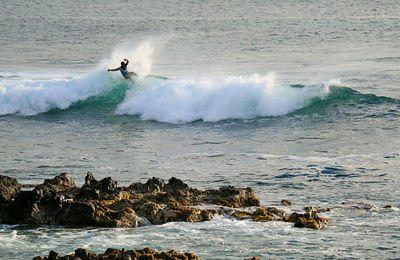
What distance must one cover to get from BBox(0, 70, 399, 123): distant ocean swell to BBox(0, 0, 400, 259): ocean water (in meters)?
0.06

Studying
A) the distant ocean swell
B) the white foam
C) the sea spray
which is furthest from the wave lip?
the sea spray

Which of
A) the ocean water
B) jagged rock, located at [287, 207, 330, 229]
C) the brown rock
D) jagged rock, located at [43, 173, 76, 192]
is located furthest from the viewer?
jagged rock, located at [43, 173, 76, 192]

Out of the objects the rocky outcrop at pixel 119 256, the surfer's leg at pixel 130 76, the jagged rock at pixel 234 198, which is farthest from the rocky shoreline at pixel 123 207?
the surfer's leg at pixel 130 76

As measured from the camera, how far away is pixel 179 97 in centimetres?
2227

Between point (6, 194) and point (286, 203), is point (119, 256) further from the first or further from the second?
point (286, 203)

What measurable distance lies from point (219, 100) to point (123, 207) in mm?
12243

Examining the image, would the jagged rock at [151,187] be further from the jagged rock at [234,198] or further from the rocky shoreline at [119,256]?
the rocky shoreline at [119,256]

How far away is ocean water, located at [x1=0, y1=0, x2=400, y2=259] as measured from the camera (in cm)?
847

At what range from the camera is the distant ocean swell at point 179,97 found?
2048 cm

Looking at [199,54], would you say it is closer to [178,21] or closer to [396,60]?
[396,60]

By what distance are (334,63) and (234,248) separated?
73.8 feet

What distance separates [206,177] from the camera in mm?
12586

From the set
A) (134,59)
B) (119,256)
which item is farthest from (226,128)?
(119,256)

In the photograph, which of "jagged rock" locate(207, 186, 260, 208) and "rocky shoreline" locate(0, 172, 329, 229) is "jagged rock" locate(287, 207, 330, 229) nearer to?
"rocky shoreline" locate(0, 172, 329, 229)
